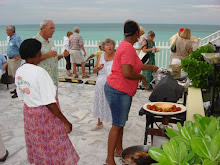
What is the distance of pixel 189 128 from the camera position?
4.35 ft

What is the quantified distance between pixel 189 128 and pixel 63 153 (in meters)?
2.21

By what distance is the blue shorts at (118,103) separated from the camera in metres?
3.72

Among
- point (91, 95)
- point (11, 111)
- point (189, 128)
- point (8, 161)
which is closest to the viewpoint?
point (189, 128)

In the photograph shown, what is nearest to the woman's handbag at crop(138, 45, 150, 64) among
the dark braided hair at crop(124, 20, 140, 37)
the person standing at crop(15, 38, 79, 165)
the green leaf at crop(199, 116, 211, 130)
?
the dark braided hair at crop(124, 20, 140, 37)

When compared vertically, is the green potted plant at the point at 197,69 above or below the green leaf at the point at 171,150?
below

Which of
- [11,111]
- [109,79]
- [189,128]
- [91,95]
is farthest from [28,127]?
[91,95]

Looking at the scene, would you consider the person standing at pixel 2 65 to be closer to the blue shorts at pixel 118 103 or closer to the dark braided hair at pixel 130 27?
the blue shorts at pixel 118 103

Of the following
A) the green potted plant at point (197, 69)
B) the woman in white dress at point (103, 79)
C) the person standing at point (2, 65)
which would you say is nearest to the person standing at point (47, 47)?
the woman in white dress at point (103, 79)

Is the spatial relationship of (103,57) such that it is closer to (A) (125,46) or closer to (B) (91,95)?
(A) (125,46)

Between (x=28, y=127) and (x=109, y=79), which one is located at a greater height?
(x=109, y=79)

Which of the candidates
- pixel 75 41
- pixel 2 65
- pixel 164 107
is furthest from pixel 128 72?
pixel 75 41

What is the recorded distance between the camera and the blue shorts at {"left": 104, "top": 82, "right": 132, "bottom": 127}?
372 centimetres

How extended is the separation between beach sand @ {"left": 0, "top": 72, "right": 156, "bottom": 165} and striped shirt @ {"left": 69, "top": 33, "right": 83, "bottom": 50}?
2.64 metres

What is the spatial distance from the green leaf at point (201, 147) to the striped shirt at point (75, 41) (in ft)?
32.3
